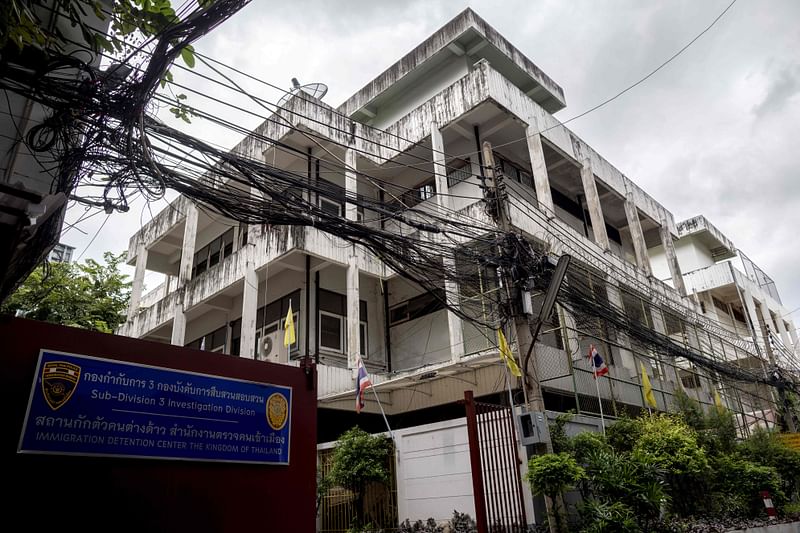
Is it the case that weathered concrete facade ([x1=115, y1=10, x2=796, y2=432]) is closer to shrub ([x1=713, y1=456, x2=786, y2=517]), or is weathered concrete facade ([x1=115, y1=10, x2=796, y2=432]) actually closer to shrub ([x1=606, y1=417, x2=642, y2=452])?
shrub ([x1=606, y1=417, x2=642, y2=452])

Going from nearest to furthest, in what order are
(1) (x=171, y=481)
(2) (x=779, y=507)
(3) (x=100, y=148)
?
1. (1) (x=171, y=481)
2. (3) (x=100, y=148)
3. (2) (x=779, y=507)

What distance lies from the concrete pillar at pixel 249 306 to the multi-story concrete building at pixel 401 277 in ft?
0.17

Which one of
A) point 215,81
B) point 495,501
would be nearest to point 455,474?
point 495,501

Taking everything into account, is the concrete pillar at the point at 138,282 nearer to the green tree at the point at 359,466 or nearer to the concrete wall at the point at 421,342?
the concrete wall at the point at 421,342

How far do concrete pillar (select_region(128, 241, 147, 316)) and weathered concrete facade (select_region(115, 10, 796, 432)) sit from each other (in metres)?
0.09

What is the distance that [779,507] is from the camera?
13.1 metres

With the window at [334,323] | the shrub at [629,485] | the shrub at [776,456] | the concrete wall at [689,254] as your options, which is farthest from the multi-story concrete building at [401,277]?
the concrete wall at [689,254]

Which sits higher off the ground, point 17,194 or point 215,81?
point 215,81

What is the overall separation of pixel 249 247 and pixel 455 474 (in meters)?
9.23

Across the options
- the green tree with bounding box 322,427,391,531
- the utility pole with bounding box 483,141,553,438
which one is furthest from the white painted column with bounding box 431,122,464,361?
the green tree with bounding box 322,427,391,531

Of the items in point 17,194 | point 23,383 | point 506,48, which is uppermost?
point 506,48

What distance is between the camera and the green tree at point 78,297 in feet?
54.3

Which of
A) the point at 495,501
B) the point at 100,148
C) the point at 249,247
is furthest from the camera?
the point at 249,247

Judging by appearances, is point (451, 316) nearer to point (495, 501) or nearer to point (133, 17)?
point (495, 501)
